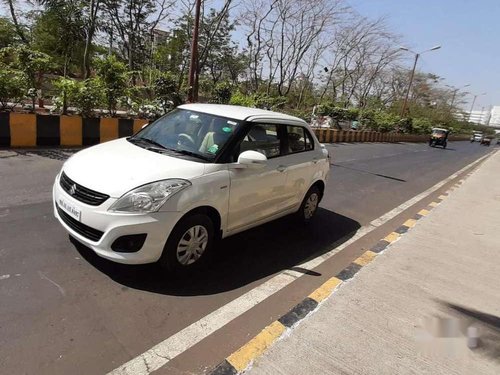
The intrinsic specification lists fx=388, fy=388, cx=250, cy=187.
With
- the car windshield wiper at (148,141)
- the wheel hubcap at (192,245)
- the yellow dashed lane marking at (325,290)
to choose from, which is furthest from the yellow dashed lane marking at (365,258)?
the car windshield wiper at (148,141)

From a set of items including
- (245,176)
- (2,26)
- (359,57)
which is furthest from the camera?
(359,57)

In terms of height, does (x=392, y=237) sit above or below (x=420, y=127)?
below

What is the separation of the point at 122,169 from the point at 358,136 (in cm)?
2851

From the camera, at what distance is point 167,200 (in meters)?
3.33

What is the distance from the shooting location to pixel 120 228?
3.21 metres

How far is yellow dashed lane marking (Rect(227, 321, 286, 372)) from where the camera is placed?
263 cm

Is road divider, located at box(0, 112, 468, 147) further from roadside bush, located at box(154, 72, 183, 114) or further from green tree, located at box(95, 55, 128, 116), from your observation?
roadside bush, located at box(154, 72, 183, 114)

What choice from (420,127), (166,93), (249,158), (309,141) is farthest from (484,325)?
(420,127)

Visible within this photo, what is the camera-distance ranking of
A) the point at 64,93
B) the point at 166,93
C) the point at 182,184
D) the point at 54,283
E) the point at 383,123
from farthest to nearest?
1. the point at 383,123
2. the point at 166,93
3. the point at 64,93
4. the point at 182,184
5. the point at 54,283

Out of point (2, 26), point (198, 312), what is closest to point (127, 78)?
point (198, 312)

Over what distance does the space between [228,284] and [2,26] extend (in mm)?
30355

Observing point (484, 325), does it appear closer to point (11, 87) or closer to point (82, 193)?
point (82, 193)

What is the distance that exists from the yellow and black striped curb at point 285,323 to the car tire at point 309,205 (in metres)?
1.04

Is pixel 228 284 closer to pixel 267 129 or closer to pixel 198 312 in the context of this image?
pixel 198 312
